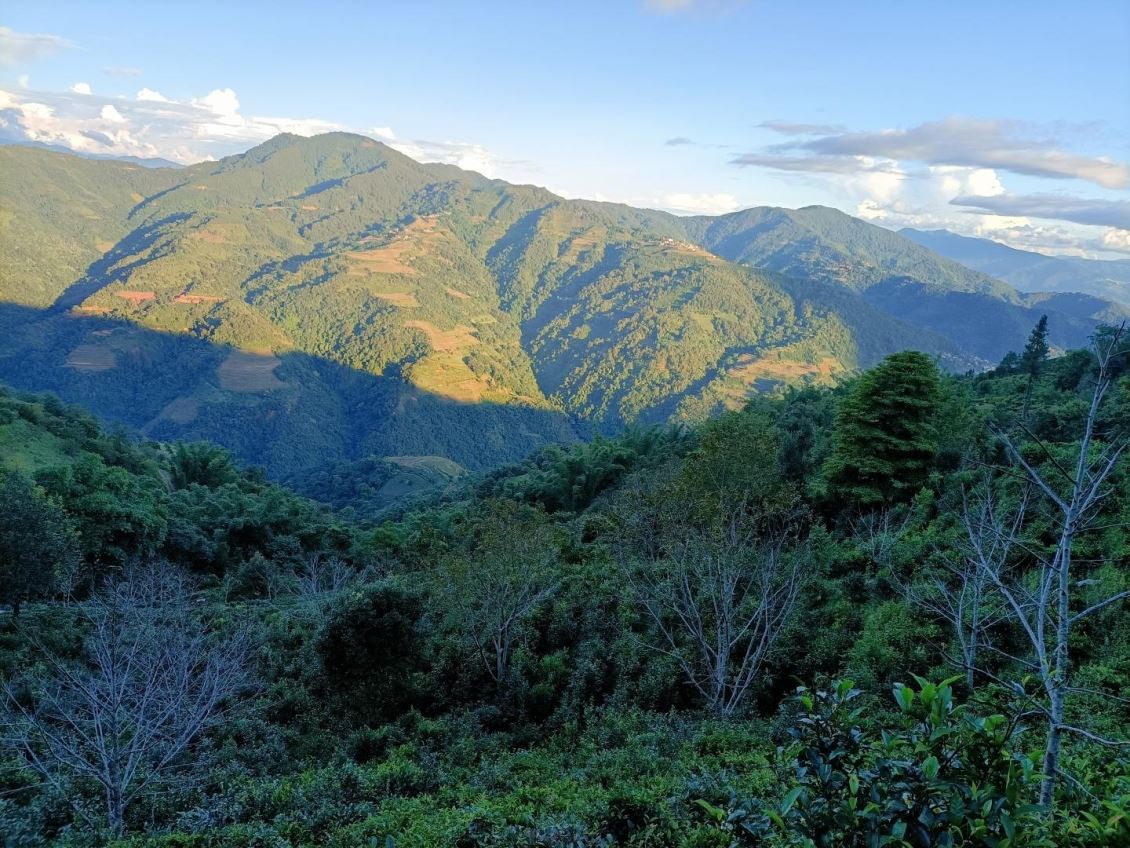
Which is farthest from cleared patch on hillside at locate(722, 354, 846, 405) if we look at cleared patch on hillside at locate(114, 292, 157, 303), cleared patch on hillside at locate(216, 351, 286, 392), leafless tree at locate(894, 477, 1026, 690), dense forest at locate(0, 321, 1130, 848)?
cleared patch on hillside at locate(114, 292, 157, 303)

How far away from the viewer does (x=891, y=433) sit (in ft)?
65.1

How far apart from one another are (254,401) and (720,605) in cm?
14926

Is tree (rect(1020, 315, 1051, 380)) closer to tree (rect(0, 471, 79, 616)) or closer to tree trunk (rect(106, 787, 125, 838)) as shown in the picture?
tree trunk (rect(106, 787, 125, 838))

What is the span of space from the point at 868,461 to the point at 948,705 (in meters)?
18.2

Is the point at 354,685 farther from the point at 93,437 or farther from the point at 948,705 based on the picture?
the point at 93,437

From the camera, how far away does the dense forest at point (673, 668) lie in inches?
127

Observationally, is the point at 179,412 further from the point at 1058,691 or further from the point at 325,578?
the point at 1058,691

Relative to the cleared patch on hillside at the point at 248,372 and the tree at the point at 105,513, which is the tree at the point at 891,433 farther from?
the cleared patch on hillside at the point at 248,372

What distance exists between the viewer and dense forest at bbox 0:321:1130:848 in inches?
127

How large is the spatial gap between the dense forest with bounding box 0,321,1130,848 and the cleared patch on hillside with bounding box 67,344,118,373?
150695 millimetres

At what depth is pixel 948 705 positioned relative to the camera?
2633 mm

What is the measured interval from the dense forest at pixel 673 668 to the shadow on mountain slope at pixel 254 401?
115 m

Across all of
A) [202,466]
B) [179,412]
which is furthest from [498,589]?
[179,412]

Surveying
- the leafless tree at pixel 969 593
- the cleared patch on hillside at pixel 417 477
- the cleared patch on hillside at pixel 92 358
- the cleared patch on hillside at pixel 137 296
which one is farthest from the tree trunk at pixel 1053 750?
the cleared patch on hillside at pixel 137 296
